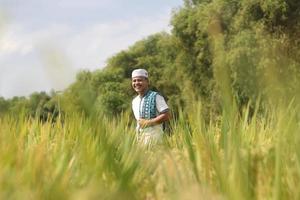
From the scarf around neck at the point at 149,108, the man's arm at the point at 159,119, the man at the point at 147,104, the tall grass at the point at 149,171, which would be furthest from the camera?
the scarf around neck at the point at 149,108

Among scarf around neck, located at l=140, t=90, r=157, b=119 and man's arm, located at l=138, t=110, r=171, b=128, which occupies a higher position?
scarf around neck, located at l=140, t=90, r=157, b=119

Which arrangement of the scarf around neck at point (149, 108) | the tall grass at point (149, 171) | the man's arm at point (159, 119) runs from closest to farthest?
1. the tall grass at point (149, 171)
2. the man's arm at point (159, 119)
3. the scarf around neck at point (149, 108)

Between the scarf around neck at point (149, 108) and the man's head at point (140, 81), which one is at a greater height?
the man's head at point (140, 81)

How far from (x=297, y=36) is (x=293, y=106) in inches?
797

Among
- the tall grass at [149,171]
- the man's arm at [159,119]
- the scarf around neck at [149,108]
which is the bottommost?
the man's arm at [159,119]

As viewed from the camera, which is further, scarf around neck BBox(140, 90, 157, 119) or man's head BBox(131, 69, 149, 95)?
man's head BBox(131, 69, 149, 95)

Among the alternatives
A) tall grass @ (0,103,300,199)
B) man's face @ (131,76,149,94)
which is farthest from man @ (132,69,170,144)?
tall grass @ (0,103,300,199)

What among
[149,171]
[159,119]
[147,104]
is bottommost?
[159,119]

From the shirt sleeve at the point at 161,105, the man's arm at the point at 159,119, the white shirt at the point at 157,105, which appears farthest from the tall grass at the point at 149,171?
the shirt sleeve at the point at 161,105

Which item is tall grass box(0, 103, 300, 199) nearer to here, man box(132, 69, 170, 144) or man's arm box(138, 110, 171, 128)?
man's arm box(138, 110, 171, 128)

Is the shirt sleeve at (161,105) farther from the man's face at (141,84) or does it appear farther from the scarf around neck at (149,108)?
the man's face at (141,84)

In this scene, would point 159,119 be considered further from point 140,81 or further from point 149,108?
point 140,81

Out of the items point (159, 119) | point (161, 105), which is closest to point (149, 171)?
point (159, 119)

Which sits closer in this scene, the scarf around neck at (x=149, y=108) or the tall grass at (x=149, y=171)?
the tall grass at (x=149, y=171)
